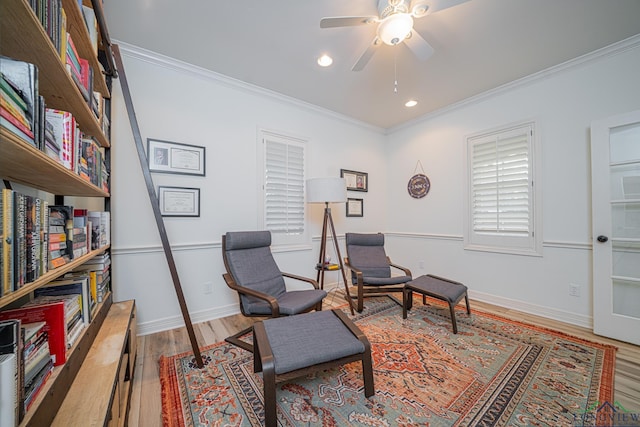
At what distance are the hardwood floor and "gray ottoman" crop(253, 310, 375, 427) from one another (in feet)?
2.14

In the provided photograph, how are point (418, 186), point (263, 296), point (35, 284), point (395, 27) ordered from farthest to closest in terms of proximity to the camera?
point (418, 186), point (263, 296), point (395, 27), point (35, 284)

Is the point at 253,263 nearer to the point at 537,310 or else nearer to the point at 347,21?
the point at 347,21

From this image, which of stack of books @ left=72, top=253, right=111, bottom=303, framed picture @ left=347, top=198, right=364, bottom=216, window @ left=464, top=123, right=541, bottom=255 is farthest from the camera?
framed picture @ left=347, top=198, right=364, bottom=216

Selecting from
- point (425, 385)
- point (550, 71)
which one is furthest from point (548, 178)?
point (425, 385)

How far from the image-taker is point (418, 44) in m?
1.83

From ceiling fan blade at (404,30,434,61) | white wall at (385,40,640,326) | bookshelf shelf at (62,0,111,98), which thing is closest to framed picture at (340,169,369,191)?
white wall at (385,40,640,326)

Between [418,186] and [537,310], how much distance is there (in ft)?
6.93

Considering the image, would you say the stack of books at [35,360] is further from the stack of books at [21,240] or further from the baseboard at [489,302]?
the baseboard at [489,302]

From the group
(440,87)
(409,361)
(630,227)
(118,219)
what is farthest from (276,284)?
(630,227)

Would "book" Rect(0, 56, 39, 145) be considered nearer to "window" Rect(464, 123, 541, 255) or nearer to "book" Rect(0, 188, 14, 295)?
"book" Rect(0, 188, 14, 295)

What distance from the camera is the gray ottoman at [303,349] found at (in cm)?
128

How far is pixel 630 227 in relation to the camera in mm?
2178

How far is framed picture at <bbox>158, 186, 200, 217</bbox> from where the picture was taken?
2.39 meters

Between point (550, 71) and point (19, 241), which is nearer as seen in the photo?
point (19, 241)
